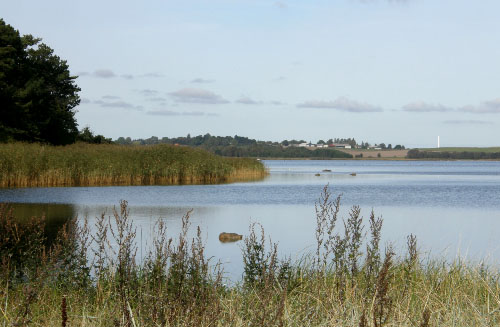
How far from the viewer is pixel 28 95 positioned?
44.9 metres

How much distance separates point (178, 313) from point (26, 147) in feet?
99.2

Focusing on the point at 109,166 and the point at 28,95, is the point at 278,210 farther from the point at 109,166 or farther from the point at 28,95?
the point at 28,95

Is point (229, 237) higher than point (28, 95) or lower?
lower

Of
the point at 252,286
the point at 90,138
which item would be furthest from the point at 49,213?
the point at 90,138

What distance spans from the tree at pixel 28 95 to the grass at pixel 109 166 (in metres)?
7.98

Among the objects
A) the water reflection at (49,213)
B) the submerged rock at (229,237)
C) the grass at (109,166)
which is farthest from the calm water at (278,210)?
the grass at (109,166)

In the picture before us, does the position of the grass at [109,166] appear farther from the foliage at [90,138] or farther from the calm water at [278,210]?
the foliage at [90,138]

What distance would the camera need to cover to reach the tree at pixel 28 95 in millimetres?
42406

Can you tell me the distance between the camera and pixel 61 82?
58.5 m

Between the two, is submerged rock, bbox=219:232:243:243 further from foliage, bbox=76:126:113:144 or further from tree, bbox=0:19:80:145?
foliage, bbox=76:126:113:144

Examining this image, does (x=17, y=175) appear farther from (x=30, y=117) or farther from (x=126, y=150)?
(x=30, y=117)

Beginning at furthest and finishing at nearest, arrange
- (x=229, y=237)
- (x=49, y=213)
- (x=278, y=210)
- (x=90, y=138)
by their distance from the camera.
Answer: (x=90, y=138), (x=278, y=210), (x=49, y=213), (x=229, y=237)

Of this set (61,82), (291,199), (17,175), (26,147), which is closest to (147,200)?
(291,199)

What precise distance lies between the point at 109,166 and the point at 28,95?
603 inches
